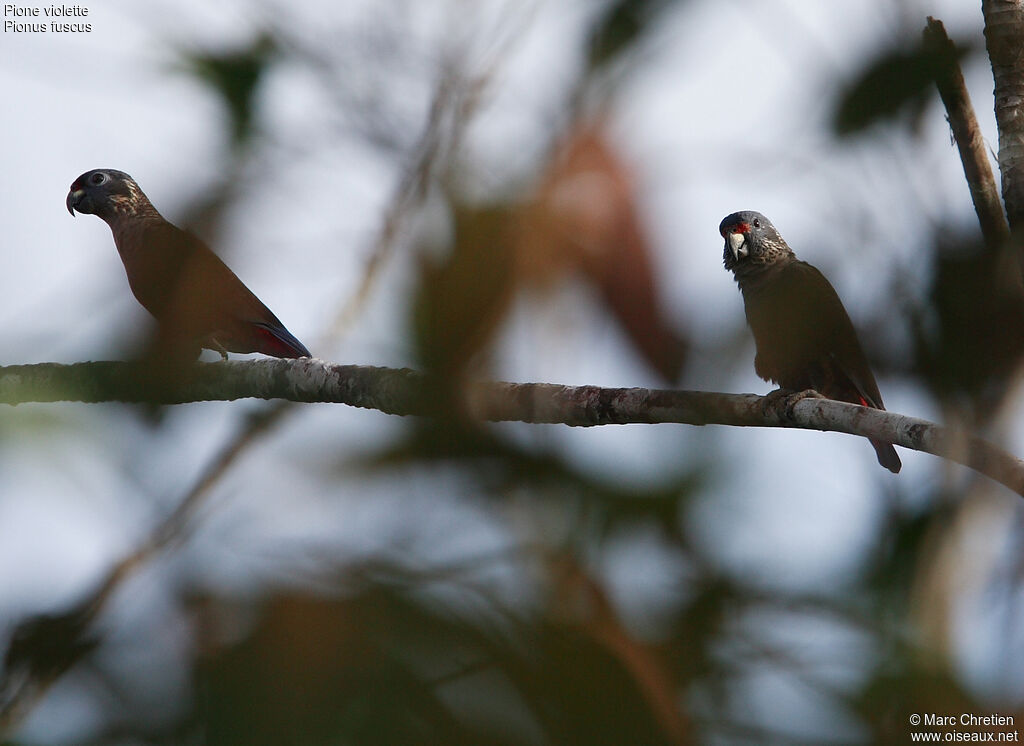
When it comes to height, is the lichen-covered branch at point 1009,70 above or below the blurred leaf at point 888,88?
above

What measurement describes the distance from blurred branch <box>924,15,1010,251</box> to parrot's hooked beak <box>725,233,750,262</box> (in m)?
1.55

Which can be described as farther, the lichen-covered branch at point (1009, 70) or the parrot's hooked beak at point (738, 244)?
the parrot's hooked beak at point (738, 244)

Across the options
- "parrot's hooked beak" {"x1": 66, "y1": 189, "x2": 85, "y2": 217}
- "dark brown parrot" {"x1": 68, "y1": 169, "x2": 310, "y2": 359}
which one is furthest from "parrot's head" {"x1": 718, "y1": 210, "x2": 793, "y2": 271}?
"parrot's hooked beak" {"x1": 66, "y1": 189, "x2": 85, "y2": 217}

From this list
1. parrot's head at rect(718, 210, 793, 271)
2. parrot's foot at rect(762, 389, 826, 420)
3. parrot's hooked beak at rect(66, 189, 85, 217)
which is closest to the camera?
parrot's foot at rect(762, 389, 826, 420)

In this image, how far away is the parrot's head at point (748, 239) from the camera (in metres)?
3.06

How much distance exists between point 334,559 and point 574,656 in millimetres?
176

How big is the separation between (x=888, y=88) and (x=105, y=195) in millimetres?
3018

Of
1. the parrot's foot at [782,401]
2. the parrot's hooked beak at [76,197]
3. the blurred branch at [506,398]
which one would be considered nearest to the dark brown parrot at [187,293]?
the blurred branch at [506,398]

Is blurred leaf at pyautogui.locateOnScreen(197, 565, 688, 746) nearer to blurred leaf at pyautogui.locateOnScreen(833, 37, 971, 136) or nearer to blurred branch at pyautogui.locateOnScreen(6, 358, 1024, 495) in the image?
blurred branch at pyautogui.locateOnScreen(6, 358, 1024, 495)

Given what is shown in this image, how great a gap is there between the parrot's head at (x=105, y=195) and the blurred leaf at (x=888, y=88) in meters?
2.65

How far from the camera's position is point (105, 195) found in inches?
135

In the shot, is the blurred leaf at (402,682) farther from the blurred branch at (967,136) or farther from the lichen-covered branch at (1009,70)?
the lichen-covered branch at (1009,70)

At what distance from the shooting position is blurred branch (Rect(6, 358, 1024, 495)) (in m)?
0.78

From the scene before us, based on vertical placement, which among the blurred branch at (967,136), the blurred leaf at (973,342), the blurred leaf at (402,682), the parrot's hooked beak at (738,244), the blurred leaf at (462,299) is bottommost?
the blurred leaf at (402,682)
